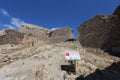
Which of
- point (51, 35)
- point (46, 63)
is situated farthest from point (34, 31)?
point (46, 63)

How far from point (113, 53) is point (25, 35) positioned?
11.3m

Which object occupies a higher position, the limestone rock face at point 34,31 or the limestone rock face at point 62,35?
the limestone rock face at point 34,31

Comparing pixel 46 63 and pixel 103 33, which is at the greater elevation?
pixel 103 33

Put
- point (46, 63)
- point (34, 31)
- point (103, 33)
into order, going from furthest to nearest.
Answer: point (34, 31) → point (103, 33) → point (46, 63)

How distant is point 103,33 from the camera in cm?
1895

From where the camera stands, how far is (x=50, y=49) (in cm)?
1592

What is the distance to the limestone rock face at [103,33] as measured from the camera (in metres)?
18.5

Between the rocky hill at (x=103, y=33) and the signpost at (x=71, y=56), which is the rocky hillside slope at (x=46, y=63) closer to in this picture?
the signpost at (x=71, y=56)

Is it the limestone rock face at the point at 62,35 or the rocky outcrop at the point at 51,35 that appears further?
the limestone rock face at the point at 62,35

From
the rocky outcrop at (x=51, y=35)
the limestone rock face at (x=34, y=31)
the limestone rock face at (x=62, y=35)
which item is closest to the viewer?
the rocky outcrop at (x=51, y=35)

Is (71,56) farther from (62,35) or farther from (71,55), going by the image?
(62,35)

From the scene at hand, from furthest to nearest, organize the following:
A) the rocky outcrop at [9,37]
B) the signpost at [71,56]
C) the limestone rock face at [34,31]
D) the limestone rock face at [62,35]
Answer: the limestone rock face at [34,31], the limestone rock face at [62,35], the rocky outcrop at [9,37], the signpost at [71,56]

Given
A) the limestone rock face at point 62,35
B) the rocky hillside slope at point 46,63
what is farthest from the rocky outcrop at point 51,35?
the rocky hillside slope at point 46,63

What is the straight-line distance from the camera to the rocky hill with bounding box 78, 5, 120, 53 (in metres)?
18.4
